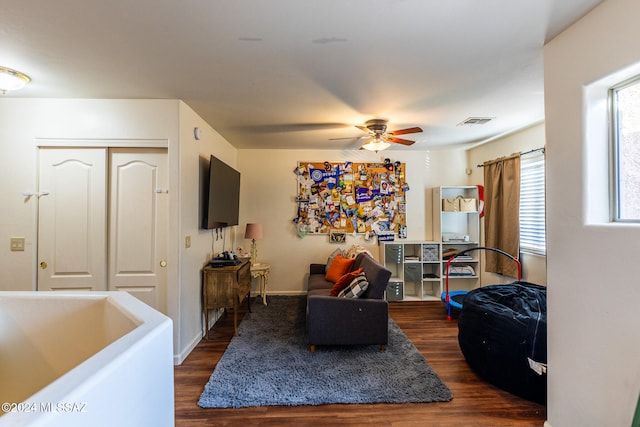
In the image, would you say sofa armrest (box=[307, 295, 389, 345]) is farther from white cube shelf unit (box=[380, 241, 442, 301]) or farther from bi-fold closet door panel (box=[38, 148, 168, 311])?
white cube shelf unit (box=[380, 241, 442, 301])

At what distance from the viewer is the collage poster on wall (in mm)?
4781

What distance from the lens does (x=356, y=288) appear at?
2867 mm

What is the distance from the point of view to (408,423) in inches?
75.3

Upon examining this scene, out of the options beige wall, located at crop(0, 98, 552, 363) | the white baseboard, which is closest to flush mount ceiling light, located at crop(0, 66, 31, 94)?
beige wall, located at crop(0, 98, 552, 363)

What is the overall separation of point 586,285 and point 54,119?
4.38 meters

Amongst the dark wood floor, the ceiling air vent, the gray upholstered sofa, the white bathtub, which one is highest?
the ceiling air vent

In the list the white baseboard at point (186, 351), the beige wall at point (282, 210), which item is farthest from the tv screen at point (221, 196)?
the white baseboard at point (186, 351)

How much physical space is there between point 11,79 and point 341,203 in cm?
390

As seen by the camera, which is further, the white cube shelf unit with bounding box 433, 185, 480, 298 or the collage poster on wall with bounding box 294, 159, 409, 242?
the collage poster on wall with bounding box 294, 159, 409, 242

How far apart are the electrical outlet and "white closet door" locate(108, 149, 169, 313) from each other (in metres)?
0.76

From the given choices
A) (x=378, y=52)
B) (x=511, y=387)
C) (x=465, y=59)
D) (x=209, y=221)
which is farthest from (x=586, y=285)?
(x=209, y=221)

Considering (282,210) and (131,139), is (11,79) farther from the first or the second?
(282,210)

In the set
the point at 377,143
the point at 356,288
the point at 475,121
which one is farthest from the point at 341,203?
the point at 475,121

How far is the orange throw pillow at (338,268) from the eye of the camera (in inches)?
154
